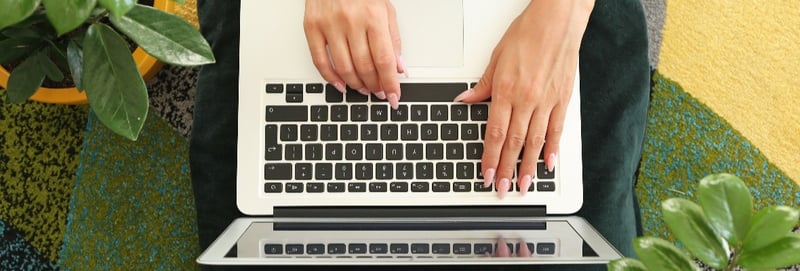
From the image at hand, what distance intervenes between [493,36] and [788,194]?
28.7 inches

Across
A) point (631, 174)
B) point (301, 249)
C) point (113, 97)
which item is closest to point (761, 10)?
point (631, 174)

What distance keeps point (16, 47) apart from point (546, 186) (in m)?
0.58

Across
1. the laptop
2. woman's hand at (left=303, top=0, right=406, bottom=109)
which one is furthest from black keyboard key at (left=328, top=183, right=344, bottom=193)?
woman's hand at (left=303, top=0, right=406, bottom=109)

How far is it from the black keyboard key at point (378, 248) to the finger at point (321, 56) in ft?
0.57

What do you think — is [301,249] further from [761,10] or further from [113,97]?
[761,10]

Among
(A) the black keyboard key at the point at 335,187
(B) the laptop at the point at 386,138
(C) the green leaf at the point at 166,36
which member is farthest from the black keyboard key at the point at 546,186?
(C) the green leaf at the point at 166,36

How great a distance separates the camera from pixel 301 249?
1.94 feet

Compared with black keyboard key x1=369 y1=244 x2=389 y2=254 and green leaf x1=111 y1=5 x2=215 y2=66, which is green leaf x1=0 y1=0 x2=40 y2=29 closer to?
green leaf x1=111 y1=5 x2=215 y2=66

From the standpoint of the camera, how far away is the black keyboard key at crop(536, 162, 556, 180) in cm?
67

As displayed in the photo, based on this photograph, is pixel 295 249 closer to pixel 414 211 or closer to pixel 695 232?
pixel 414 211

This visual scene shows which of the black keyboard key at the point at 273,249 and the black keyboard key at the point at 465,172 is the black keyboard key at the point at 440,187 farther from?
the black keyboard key at the point at 273,249

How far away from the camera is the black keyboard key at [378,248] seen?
0.60 m

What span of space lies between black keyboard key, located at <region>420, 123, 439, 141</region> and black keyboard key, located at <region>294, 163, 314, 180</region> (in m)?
0.12

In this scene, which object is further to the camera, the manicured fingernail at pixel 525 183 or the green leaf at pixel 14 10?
the manicured fingernail at pixel 525 183
